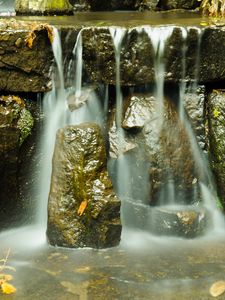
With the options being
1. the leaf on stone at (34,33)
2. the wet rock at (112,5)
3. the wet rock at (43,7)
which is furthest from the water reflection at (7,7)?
the leaf on stone at (34,33)

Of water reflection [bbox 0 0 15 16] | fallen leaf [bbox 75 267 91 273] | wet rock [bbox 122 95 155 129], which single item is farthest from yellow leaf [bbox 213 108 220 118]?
water reflection [bbox 0 0 15 16]

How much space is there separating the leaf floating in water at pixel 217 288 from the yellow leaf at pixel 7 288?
1.77 m

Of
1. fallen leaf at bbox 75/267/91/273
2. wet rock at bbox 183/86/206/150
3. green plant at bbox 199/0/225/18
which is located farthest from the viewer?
green plant at bbox 199/0/225/18

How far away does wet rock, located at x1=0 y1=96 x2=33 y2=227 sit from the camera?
5867 millimetres

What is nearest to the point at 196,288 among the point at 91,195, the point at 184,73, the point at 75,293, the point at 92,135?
the point at 75,293

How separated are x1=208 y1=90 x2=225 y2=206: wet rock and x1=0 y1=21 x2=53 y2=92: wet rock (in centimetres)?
203

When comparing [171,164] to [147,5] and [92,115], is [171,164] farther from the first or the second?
[147,5]

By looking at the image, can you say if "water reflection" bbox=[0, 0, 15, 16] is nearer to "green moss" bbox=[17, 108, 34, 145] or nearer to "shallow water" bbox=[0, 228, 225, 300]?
"green moss" bbox=[17, 108, 34, 145]

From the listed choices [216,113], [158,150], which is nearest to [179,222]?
[158,150]

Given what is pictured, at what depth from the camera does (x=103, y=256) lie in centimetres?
521

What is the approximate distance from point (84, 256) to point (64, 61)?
2333mm

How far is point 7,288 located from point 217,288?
1.90 m

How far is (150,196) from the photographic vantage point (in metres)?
5.93

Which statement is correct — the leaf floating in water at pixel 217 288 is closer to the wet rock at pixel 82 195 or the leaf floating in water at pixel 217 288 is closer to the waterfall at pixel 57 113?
the wet rock at pixel 82 195
